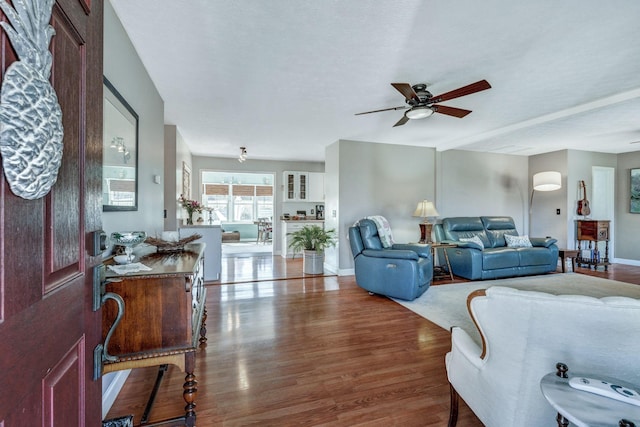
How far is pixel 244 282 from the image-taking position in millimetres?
4660

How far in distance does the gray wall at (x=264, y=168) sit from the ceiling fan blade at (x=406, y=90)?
5.16 meters

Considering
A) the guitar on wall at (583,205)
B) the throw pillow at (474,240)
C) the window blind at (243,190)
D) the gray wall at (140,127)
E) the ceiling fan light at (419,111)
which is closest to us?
the gray wall at (140,127)

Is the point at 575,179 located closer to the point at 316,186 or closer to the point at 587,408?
the point at 316,186

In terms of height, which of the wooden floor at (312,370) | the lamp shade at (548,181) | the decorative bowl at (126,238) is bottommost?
the wooden floor at (312,370)

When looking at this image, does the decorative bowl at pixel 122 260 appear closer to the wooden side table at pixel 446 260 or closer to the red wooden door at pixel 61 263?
the red wooden door at pixel 61 263

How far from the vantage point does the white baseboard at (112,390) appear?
1.70 metres

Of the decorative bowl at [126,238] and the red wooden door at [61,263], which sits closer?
the red wooden door at [61,263]

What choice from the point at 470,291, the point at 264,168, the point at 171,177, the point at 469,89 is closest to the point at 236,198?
the point at 264,168

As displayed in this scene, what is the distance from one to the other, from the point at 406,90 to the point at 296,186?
5.32 metres

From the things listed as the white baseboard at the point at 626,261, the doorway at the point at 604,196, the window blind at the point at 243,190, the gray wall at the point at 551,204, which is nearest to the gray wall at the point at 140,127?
the window blind at the point at 243,190

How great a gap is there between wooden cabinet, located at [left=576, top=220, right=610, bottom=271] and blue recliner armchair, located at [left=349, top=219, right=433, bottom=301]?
12.7 feet

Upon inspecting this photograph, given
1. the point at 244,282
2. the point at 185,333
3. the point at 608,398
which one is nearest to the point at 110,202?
the point at 185,333

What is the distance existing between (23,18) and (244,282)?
443 centimetres

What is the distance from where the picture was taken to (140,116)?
2547mm
